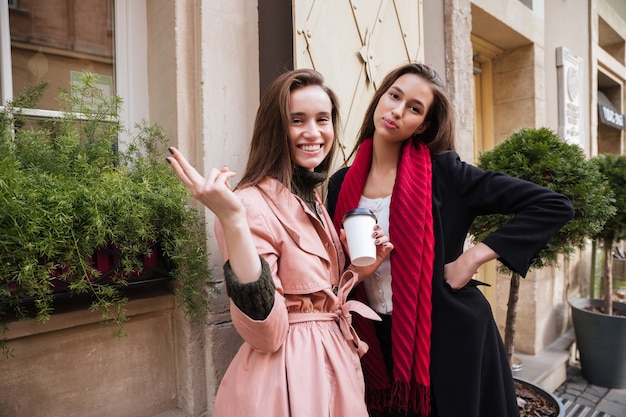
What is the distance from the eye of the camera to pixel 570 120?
5.21 metres

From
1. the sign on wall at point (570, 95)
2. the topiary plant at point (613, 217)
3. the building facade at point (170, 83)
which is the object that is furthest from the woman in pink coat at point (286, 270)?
the sign on wall at point (570, 95)

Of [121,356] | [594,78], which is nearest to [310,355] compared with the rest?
[121,356]

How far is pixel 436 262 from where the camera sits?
160 cm

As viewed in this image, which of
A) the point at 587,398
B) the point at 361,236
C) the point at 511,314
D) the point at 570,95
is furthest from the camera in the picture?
the point at 570,95

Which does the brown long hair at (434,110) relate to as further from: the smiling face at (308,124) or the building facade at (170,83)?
the building facade at (170,83)

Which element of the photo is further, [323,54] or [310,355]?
[323,54]

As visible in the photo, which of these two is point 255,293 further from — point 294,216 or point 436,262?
point 436,262

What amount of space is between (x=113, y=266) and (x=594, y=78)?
6.86 metres

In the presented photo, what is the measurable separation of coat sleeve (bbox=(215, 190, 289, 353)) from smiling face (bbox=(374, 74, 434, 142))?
695 millimetres

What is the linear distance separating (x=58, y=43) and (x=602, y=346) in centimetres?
506

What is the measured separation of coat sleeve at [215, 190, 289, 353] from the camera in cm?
107

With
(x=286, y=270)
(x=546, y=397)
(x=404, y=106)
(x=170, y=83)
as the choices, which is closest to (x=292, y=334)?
(x=286, y=270)

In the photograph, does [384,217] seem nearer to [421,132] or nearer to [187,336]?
[421,132]

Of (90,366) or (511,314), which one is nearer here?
(90,366)
